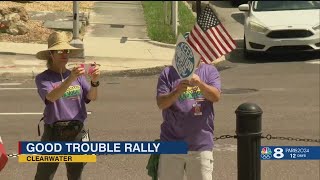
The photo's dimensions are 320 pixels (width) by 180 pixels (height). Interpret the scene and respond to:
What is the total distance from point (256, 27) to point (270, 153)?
12.4 metres

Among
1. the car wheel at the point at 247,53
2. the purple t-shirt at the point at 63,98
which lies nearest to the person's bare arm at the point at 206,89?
the purple t-shirt at the point at 63,98

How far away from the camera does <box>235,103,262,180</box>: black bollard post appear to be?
4.91 metres

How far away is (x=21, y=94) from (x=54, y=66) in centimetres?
778

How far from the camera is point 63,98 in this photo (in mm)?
5492

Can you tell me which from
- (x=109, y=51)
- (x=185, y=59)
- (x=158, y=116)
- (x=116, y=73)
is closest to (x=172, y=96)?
(x=185, y=59)

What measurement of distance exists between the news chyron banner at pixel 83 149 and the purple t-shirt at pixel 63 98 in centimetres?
30

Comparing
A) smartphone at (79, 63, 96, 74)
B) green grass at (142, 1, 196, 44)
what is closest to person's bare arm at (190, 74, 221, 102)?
smartphone at (79, 63, 96, 74)

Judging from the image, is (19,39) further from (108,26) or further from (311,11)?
(311,11)

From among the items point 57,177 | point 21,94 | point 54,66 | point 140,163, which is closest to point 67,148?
point 54,66

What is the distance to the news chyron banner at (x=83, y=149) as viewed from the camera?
5.12m

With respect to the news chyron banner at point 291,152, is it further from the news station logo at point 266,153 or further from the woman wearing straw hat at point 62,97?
the woman wearing straw hat at point 62,97

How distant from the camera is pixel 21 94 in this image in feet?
43.1

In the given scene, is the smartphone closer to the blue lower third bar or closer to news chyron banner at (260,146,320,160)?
the blue lower third bar

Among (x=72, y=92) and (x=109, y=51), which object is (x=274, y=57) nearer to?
(x=109, y=51)
